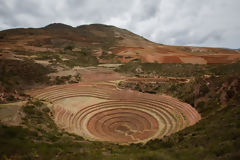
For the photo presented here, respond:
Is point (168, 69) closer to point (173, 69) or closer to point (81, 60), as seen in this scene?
point (173, 69)

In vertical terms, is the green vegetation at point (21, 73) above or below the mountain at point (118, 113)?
above

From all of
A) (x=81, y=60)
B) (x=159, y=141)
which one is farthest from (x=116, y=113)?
(x=81, y=60)

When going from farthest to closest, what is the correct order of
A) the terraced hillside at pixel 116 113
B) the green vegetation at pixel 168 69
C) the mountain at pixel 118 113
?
the green vegetation at pixel 168 69, the terraced hillside at pixel 116 113, the mountain at pixel 118 113

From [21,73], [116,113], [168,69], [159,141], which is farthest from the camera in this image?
[168,69]

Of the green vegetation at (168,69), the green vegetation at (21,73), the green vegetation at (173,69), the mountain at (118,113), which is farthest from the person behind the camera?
the green vegetation at (168,69)

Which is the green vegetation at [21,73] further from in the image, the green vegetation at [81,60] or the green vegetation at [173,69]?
the green vegetation at [173,69]

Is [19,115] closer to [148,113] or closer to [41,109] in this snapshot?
[41,109]

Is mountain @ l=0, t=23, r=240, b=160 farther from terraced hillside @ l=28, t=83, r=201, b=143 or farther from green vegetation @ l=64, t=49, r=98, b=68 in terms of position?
green vegetation @ l=64, t=49, r=98, b=68

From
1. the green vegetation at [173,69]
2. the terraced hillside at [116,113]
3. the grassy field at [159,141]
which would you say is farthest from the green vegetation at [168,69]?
the grassy field at [159,141]

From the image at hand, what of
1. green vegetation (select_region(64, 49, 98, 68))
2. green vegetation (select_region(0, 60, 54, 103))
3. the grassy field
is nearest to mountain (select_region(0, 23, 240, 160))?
the grassy field
